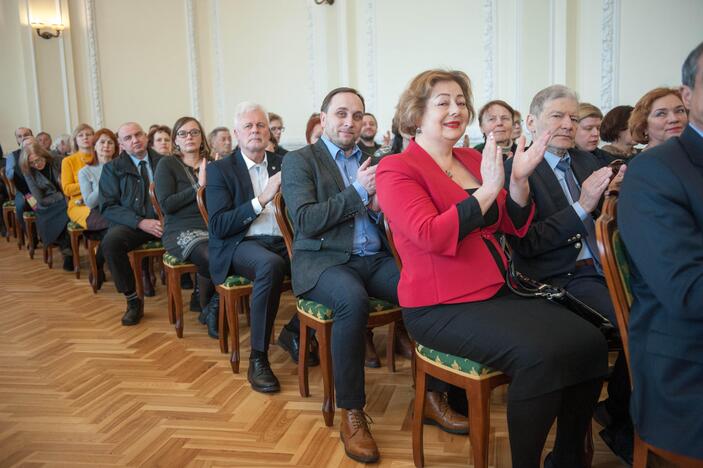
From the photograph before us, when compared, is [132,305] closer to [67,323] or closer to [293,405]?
[67,323]

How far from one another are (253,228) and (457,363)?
1.58m

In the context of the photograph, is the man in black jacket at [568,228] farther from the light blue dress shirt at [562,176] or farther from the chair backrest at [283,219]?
the chair backrest at [283,219]

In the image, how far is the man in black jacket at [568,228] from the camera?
206 centimetres

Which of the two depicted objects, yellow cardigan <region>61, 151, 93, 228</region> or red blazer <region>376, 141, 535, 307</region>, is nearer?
red blazer <region>376, 141, 535, 307</region>

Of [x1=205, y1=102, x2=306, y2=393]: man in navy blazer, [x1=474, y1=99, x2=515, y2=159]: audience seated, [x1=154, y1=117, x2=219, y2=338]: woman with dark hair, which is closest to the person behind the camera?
[x1=205, y1=102, x2=306, y2=393]: man in navy blazer

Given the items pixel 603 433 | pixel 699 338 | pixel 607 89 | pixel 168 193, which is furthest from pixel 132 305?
pixel 607 89

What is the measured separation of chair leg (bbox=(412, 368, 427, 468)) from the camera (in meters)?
1.95

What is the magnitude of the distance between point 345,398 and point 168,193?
2.00m

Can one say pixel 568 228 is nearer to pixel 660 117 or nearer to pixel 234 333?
pixel 660 117

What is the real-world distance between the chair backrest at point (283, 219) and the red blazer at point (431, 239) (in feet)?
2.69

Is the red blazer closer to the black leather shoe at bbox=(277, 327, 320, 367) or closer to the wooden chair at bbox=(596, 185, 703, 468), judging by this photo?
the wooden chair at bbox=(596, 185, 703, 468)

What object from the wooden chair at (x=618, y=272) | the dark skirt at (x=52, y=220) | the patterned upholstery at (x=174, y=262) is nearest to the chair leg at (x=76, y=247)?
the dark skirt at (x=52, y=220)

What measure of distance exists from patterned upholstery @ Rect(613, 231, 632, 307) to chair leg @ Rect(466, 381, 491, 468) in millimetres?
482

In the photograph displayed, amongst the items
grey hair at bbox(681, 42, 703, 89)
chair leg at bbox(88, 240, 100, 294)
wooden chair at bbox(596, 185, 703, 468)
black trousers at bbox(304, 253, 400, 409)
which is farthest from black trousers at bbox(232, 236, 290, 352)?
chair leg at bbox(88, 240, 100, 294)
